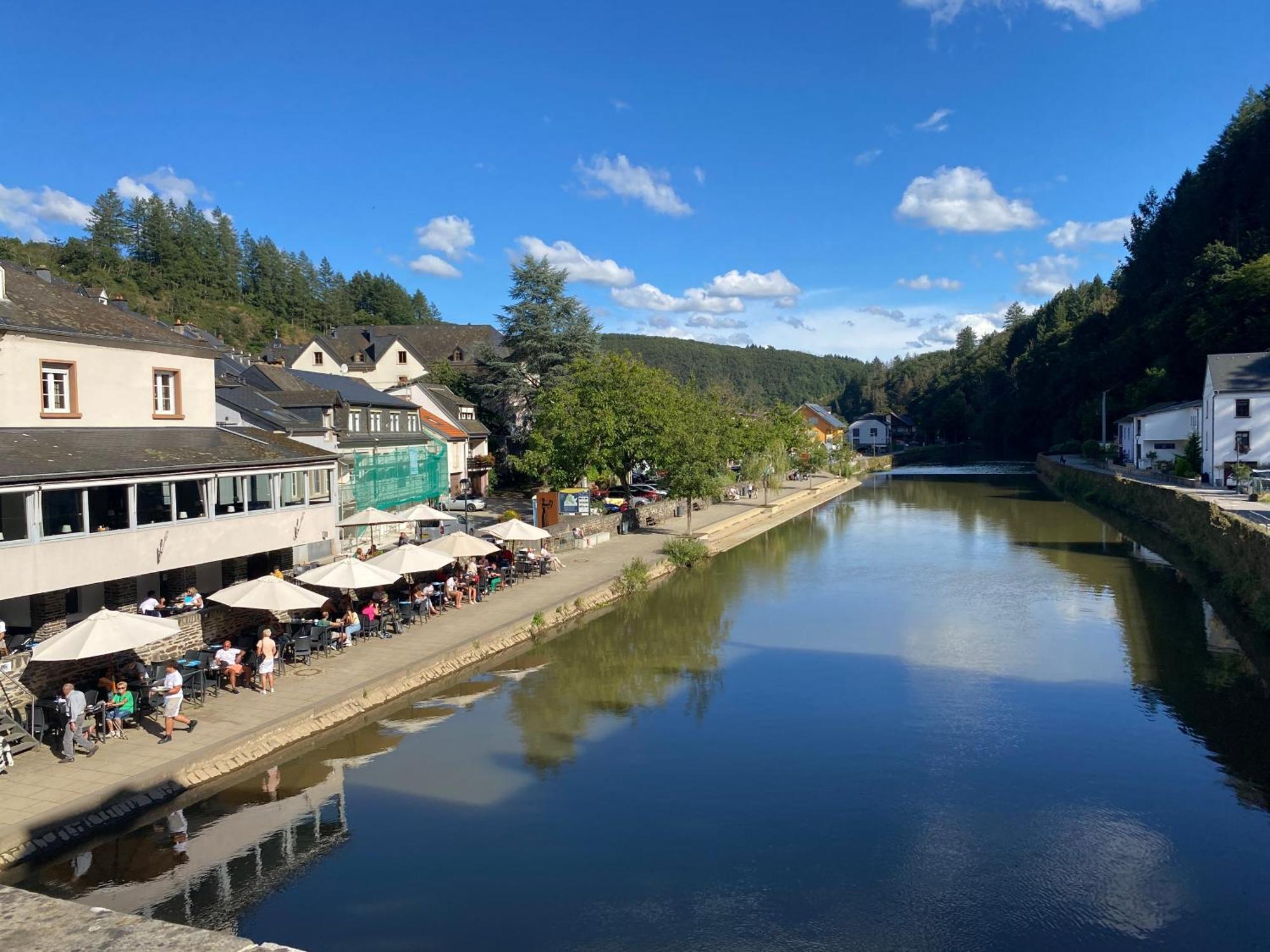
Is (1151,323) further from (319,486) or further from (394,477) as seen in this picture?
(319,486)

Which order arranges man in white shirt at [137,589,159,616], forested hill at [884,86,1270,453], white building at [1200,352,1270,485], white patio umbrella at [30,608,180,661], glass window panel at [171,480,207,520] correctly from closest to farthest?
white patio umbrella at [30,608,180,661], man in white shirt at [137,589,159,616], glass window panel at [171,480,207,520], white building at [1200,352,1270,485], forested hill at [884,86,1270,453]

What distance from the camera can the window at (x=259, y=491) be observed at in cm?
1788

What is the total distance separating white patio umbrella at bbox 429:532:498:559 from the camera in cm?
2173

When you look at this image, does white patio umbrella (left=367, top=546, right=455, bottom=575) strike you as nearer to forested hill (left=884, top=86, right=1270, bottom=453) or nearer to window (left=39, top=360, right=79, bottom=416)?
window (left=39, top=360, right=79, bottom=416)

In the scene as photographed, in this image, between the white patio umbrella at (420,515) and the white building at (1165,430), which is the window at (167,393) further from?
the white building at (1165,430)

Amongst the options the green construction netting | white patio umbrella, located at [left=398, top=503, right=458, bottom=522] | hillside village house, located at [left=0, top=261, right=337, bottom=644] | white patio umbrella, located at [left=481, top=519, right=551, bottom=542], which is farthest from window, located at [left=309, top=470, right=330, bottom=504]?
the green construction netting

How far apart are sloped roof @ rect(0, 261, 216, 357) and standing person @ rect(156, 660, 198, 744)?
6.97 meters

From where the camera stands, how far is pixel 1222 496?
3744 centimetres

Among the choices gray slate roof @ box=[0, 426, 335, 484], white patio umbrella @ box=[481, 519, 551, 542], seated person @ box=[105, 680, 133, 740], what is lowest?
seated person @ box=[105, 680, 133, 740]

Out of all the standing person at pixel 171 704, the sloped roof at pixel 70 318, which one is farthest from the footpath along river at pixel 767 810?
the sloped roof at pixel 70 318

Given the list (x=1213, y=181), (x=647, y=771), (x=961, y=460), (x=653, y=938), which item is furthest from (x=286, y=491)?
(x=961, y=460)

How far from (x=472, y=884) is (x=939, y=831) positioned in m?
5.67

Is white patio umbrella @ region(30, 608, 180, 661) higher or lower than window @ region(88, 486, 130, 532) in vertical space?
lower

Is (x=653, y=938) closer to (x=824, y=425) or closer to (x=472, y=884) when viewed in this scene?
(x=472, y=884)
